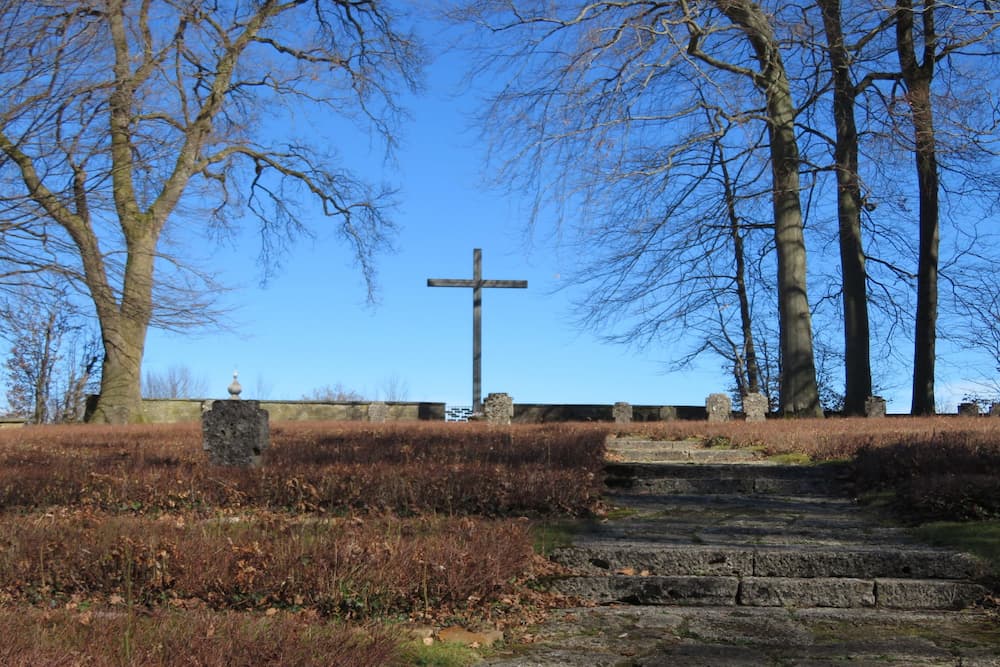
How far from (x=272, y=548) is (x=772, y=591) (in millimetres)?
3380

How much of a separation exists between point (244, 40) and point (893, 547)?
77.4ft

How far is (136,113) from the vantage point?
49.3 feet

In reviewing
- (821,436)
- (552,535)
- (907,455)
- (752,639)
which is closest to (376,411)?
(821,436)

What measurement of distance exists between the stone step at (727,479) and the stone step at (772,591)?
12.3ft

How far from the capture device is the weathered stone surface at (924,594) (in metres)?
5.98

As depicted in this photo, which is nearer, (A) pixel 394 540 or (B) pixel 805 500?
(A) pixel 394 540

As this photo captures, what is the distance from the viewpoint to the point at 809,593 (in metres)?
5.98

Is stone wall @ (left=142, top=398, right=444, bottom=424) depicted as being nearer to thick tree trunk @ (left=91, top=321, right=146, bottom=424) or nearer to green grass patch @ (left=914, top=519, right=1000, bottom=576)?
thick tree trunk @ (left=91, top=321, right=146, bottom=424)

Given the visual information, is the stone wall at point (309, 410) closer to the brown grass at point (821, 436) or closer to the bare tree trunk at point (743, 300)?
the bare tree trunk at point (743, 300)

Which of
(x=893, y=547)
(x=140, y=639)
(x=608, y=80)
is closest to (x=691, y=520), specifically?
(x=893, y=547)

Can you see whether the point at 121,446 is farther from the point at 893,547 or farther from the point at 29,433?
the point at 893,547

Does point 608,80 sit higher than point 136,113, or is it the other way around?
point 608,80

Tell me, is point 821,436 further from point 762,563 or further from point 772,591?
point 772,591

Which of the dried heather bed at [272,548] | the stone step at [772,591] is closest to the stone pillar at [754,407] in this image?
the dried heather bed at [272,548]
